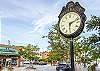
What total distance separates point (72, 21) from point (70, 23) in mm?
96

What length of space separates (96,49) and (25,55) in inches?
1994

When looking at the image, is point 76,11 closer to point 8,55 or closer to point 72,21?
point 72,21

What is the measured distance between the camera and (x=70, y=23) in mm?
7559

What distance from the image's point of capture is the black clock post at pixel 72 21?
7.30 meters

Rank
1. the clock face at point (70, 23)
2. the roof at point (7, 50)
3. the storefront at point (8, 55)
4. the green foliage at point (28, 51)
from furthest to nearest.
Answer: the green foliage at point (28, 51) < the storefront at point (8, 55) < the roof at point (7, 50) < the clock face at point (70, 23)

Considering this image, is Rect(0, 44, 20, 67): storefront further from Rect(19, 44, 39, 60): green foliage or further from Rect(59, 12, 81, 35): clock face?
Rect(59, 12, 81, 35): clock face

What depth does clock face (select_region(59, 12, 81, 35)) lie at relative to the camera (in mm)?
7423

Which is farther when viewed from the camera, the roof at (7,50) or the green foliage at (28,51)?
the green foliage at (28,51)

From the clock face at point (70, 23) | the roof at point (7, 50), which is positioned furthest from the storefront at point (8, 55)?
the clock face at point (70, 23)

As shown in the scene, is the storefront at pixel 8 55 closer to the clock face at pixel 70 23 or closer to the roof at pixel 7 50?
the roof at pixel 7 50

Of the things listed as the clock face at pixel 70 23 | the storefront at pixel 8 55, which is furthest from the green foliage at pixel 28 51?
the clock face at pixel 70 23

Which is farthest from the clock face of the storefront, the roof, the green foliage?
the green foliage

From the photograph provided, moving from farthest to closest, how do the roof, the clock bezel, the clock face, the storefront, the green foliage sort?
the green foliage → the storefront → the roof → the clock face → the clock bezel

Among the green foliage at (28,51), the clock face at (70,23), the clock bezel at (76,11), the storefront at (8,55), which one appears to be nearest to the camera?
the clock bezel at (76,11)
